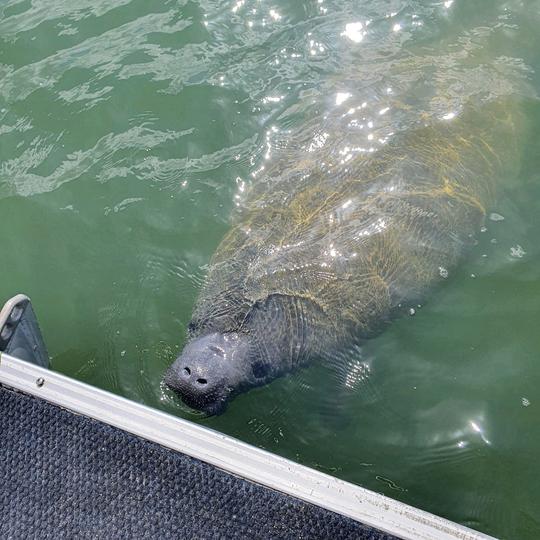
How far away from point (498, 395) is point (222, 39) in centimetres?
420

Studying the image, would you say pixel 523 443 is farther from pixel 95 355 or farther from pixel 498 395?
pixel 95 355

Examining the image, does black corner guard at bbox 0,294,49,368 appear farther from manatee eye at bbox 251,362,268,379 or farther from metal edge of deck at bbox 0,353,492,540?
manatee eye at bbox 251,362,268,379

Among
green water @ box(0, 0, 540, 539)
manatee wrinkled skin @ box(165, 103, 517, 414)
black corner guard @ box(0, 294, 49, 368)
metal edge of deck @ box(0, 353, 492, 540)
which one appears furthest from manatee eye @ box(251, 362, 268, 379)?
black corner guard @ box(0, 294, 49, 368)

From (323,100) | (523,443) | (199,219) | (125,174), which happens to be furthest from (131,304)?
(523,443)

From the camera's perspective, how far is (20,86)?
653 centimetres

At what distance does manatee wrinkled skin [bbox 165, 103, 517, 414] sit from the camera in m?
4.16

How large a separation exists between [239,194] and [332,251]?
127 cm

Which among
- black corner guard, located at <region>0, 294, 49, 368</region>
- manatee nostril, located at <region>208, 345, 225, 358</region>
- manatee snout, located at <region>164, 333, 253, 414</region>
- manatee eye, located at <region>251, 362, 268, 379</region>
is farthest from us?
manatee eye, located at <region>251, 362, 268, 379</region>

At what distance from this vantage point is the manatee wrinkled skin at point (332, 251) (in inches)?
164

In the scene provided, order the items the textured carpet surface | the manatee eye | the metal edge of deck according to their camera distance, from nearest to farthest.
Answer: the metal edge of deck, the textured carpet surface, the manatee eye

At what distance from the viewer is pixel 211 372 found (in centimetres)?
388

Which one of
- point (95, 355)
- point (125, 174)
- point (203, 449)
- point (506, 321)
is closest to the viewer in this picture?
point (203, 449)

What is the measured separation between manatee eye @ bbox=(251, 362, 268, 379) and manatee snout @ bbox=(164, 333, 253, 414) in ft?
0.15

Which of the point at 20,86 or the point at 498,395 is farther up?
the point at 20,86
